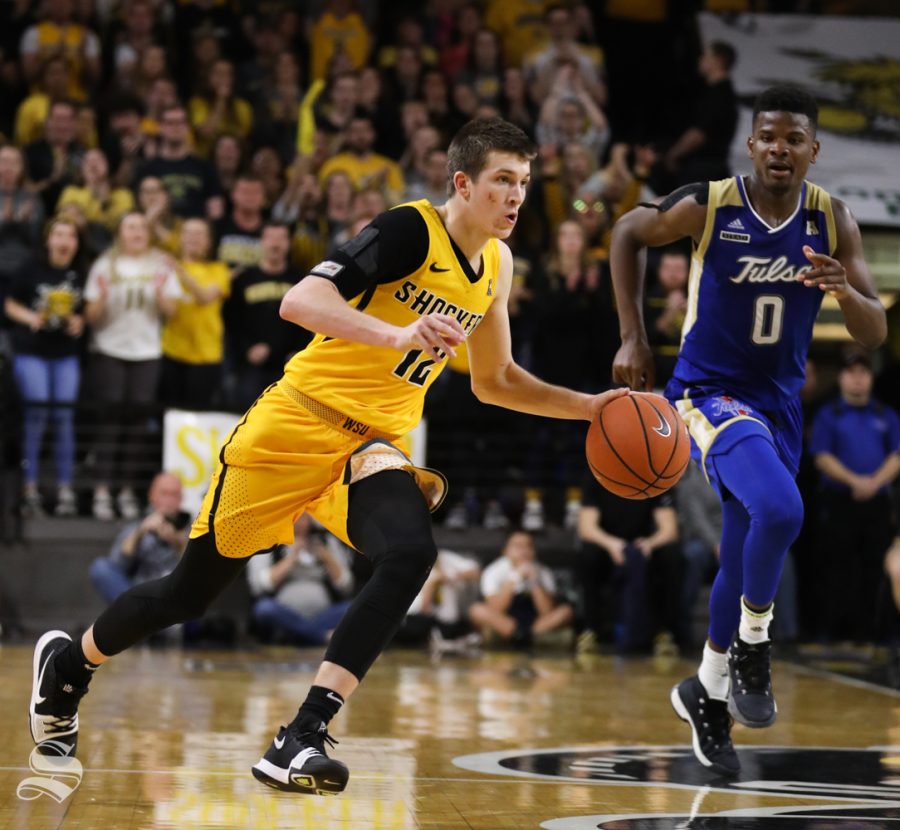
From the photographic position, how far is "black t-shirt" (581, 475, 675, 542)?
11102 millimetres

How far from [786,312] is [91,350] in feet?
22.3

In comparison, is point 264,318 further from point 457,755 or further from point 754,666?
point 754,666

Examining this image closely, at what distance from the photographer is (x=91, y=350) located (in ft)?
36.2

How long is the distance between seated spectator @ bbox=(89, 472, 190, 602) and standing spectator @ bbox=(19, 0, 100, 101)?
4094 mm

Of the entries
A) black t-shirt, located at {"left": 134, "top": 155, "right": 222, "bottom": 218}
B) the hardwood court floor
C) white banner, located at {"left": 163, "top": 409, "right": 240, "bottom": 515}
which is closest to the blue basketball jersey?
the hardwood court floor

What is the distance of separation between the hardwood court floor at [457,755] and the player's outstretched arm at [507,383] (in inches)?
48.4

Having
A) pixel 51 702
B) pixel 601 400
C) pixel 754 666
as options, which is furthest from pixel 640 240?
pixel 51 702

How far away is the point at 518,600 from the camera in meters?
11.2

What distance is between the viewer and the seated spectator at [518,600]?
1104cm

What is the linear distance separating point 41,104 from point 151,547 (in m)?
4.05

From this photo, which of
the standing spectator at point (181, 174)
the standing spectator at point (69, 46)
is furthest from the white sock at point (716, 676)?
the standing spectator at point (69, 46)

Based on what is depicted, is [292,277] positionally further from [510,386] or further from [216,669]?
[510,386]

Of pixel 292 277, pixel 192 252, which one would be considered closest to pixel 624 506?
pixel 292 277

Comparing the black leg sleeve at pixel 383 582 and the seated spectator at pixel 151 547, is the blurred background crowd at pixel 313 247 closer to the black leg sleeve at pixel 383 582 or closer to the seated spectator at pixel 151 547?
the seated spectator at pixel 151 547
